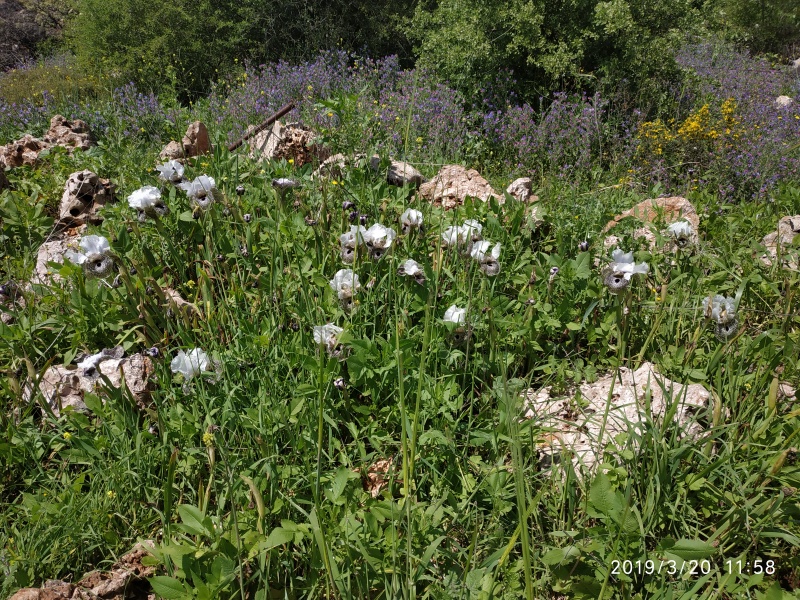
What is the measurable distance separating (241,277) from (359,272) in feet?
1.82

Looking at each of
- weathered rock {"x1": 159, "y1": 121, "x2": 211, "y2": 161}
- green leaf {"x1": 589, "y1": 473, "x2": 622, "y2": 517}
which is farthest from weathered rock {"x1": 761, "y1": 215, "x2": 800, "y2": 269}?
weathered rock {"x1": 159, "y1": 121, "x2": 211, "y2": 161}

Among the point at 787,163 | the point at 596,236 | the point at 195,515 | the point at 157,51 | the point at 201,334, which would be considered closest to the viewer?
the point at 195,515

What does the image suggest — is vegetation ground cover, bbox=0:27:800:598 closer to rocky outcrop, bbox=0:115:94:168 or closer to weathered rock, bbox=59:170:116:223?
weathered rock, bbox=59:170:116:223

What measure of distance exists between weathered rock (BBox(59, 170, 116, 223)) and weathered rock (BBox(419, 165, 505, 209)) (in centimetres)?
192

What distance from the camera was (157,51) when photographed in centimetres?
875

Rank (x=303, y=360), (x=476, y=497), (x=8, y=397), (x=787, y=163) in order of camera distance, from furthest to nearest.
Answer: (x=787, y=163) → (x=8, y=397) → (x=303, y=360) → (x=476, y=497)

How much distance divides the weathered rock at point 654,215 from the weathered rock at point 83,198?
9.58 ft

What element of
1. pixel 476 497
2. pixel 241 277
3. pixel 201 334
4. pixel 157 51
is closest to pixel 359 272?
pixel 241 277

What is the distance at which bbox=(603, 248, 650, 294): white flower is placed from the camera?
2.40m

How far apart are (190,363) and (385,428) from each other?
77 cm

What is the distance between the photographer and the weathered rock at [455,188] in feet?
12.0

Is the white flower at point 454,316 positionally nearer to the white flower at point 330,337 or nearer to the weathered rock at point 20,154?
the white flower at point 330,337

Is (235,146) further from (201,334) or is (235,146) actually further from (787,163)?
(787,163)

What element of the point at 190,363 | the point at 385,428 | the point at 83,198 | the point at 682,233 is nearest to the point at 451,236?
the point at 385,428
